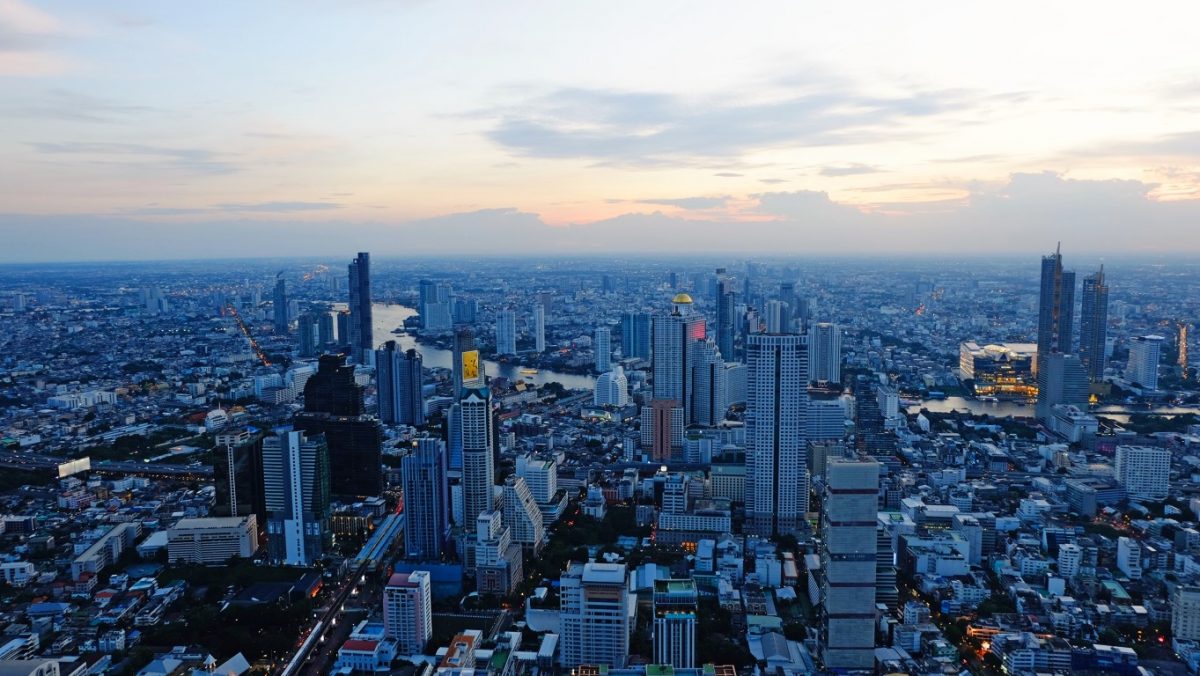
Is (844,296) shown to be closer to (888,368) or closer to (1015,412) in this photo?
(888,368)

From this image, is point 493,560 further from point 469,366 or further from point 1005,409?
point 1005,409

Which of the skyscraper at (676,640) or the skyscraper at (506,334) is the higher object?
the skyscraper at (506,334)

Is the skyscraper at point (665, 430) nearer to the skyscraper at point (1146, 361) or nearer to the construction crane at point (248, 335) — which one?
the skyscraper at point (1146, 361)

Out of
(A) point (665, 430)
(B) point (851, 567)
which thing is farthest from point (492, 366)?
(B) point (851, 567)

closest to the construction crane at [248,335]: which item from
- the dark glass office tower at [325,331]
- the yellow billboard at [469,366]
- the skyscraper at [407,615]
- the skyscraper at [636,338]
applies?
the dark glass office tower at [325,331]

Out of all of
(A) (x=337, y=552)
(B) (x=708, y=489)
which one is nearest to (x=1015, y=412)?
(B) (x=708, y=489)

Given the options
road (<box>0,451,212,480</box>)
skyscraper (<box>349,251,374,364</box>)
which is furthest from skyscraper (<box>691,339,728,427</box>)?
skyscraper (<box>349,251,374,364</box>)

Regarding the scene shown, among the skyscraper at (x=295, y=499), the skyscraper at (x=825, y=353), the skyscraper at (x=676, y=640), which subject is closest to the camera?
the skyscraper at (x=676, y=640)

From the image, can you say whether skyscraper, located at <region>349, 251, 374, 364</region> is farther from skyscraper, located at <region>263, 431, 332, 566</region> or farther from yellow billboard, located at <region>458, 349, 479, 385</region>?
skyscraper, located at <region>263, 431, 332, 566</region>
